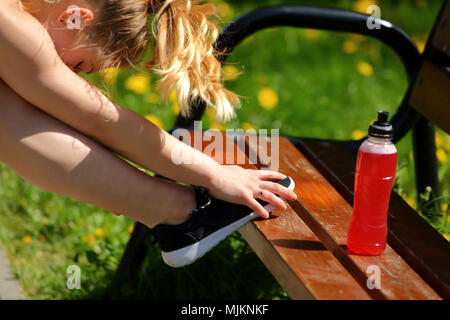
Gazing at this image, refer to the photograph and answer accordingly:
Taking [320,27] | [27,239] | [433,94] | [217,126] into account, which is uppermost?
[320,27]

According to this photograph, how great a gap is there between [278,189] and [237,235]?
1.77 feet

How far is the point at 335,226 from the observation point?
5.08 feet

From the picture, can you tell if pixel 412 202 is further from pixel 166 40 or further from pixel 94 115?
pixel 94 115

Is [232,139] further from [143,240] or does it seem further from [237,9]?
[237,9]

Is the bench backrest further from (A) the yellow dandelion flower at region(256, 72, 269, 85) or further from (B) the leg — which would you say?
(A) the yellow dandelion flower at region(256, 72, 269, 85)

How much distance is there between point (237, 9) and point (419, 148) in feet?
8.46

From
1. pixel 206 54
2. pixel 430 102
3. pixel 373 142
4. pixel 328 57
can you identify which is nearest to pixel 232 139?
pixel 206 54

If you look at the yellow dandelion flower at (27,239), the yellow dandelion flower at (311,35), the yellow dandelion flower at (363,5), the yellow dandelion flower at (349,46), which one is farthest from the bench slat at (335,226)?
the yellow dandelion flower at (363,5)

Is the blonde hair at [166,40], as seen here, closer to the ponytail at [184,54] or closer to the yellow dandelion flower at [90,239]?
the ponytail at [184,54]

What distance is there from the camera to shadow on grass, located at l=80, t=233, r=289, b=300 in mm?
2111

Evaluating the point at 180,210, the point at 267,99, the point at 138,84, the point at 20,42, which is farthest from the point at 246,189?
the point at 138,84

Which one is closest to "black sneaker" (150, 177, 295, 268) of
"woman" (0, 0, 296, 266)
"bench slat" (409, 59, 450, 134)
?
"woman" (0, 0, 296, 266)

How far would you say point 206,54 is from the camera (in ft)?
5.44
